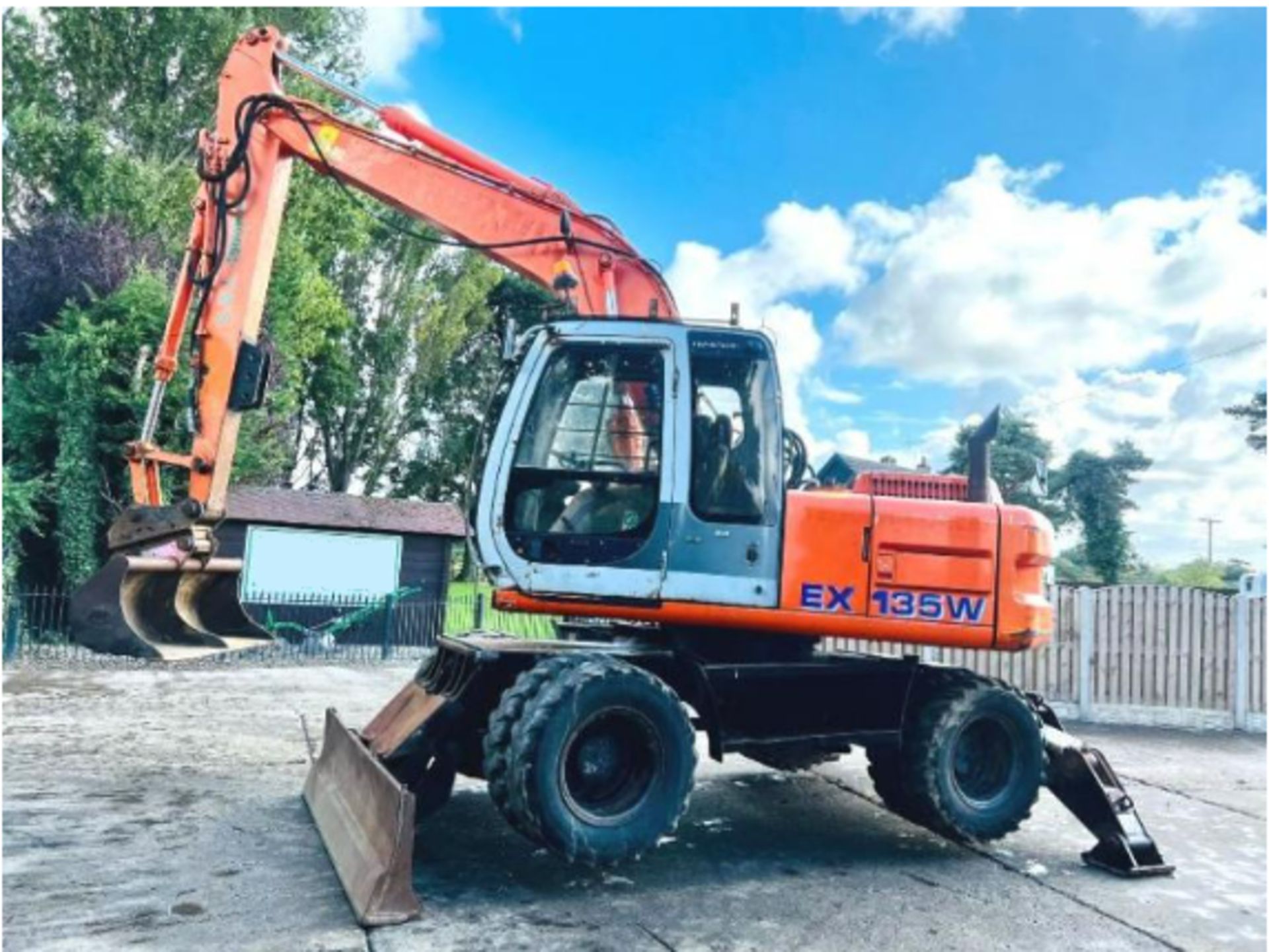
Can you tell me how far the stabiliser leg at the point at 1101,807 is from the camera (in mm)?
5250

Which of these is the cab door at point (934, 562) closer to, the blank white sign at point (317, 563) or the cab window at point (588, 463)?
the cab window at point (588, 463)

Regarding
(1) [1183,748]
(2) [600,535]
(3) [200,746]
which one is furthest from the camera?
(1) [1183,748]

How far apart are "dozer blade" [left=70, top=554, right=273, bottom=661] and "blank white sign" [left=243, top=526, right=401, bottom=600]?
38.1ft

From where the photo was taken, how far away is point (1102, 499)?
3244 centimetres

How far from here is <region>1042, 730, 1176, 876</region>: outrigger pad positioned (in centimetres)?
525

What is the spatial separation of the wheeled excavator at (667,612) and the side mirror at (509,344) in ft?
0.08

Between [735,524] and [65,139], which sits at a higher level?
[65,139]

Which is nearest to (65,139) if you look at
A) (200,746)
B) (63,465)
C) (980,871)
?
(63,465)

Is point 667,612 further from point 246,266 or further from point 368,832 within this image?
point 246,266

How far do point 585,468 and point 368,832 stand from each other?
1971 mm

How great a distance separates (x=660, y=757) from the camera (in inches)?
185

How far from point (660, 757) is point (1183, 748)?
7.16 m

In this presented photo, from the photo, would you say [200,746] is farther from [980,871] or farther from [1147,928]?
[1147,928]

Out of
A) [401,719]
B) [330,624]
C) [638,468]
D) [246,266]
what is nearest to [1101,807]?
[638,468]
